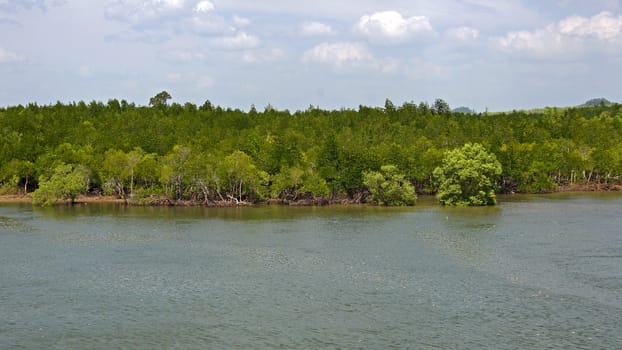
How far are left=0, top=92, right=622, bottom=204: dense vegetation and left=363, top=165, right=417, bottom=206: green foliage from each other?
0.31 metres

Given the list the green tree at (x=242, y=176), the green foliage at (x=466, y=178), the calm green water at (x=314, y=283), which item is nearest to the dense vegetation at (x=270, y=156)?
the green tree at (x=242, y=176)

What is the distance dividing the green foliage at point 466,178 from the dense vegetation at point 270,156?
7.22 meters

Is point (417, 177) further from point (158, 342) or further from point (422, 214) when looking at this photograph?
point (158, 342)

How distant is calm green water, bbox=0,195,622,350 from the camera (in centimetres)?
3816

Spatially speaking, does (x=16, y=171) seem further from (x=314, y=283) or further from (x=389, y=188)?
(x=314, y=283)

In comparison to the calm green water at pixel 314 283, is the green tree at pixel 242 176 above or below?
above

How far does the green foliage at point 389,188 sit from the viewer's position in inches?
4026

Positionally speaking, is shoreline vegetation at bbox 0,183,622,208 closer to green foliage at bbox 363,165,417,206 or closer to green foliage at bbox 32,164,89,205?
green foliage at bbox 32,164,89,205

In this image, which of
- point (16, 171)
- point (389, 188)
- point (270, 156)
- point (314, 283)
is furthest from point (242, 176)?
point (314, 283)

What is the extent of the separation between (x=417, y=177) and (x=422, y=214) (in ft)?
103

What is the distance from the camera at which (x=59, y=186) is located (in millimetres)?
107188

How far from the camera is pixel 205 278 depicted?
173 ft

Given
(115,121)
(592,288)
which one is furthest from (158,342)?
(115,121)

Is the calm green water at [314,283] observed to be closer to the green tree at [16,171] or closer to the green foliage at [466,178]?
the green foliage at [466,178]
